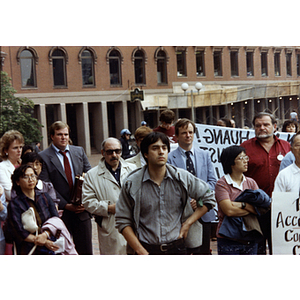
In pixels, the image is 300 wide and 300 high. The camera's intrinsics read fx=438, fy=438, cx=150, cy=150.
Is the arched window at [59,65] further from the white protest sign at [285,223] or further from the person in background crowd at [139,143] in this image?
the white protest sign at [285,223]

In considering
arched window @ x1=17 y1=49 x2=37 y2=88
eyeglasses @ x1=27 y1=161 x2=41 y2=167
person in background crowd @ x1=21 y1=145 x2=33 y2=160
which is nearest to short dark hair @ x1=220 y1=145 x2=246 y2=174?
eyeglasses @ x1=27 y1=161 x2=41 y2=167

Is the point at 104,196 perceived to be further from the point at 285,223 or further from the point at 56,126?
the point at 285,223

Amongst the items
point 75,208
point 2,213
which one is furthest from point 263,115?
point 2,213

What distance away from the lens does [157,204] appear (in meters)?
3.37

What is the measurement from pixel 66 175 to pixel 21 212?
2.27ft

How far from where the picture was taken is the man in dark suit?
4.14 metres

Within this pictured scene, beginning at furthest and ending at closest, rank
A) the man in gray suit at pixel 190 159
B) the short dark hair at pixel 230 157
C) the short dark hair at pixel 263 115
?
the short dark hair at pixel 263 115, the man in gray suit at pixel 190 159, the short dark hair at pixel 230 157

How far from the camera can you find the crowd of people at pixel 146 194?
11.0ft

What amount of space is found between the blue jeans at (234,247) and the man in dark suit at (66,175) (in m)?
1.30

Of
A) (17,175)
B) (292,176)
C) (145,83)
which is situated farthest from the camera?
(145,83)

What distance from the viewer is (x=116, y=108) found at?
15.4ft

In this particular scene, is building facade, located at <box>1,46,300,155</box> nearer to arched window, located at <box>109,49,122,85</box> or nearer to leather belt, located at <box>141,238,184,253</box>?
arched window, located at <box>109,49,122,85</box>

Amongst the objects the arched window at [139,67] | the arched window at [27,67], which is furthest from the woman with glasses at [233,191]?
the arched window at [27,67]

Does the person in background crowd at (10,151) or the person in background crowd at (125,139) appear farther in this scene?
the person in background crowd at (125,139)
